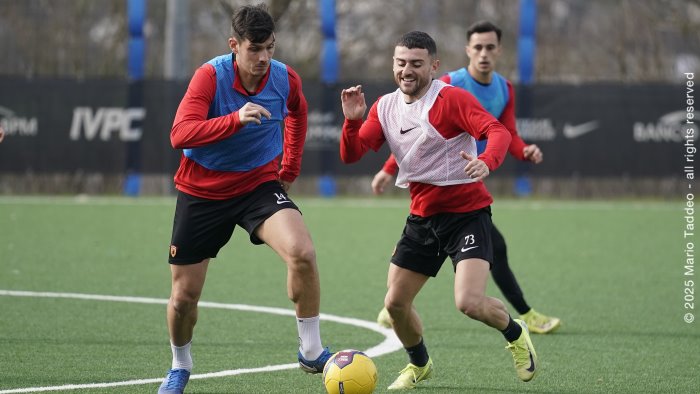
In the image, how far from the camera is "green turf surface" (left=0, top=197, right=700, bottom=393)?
6.82 meters

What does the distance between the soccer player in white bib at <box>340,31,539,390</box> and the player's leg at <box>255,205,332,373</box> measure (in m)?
0.54

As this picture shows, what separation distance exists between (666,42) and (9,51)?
13601 mm

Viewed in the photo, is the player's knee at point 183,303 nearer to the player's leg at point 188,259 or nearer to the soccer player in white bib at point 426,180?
A: the player's leg at point 188,259

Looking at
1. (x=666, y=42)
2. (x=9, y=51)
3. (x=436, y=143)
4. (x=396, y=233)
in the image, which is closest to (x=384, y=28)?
(x=666, y=42)

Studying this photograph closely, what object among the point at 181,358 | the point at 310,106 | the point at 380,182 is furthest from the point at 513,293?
the point at 310,106

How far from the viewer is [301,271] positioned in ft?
20.2

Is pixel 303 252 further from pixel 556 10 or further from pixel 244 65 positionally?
pixel 556 10

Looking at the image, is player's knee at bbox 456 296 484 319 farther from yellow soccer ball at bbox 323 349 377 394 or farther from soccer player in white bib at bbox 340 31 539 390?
yellow soccer ball at bbox 323 349 377 394

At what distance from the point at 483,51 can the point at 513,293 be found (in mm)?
1897

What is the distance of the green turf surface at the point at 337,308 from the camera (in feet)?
22.4

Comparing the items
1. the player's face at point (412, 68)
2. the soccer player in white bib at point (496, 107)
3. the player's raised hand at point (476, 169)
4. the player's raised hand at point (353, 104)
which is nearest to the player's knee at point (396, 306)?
the player's raised hand at point (476, 169)

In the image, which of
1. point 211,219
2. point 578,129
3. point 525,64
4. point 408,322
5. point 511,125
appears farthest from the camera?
point 525,64

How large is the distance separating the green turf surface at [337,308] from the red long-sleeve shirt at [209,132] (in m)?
1.13

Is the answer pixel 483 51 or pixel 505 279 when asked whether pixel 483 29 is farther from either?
pixel 505 279
